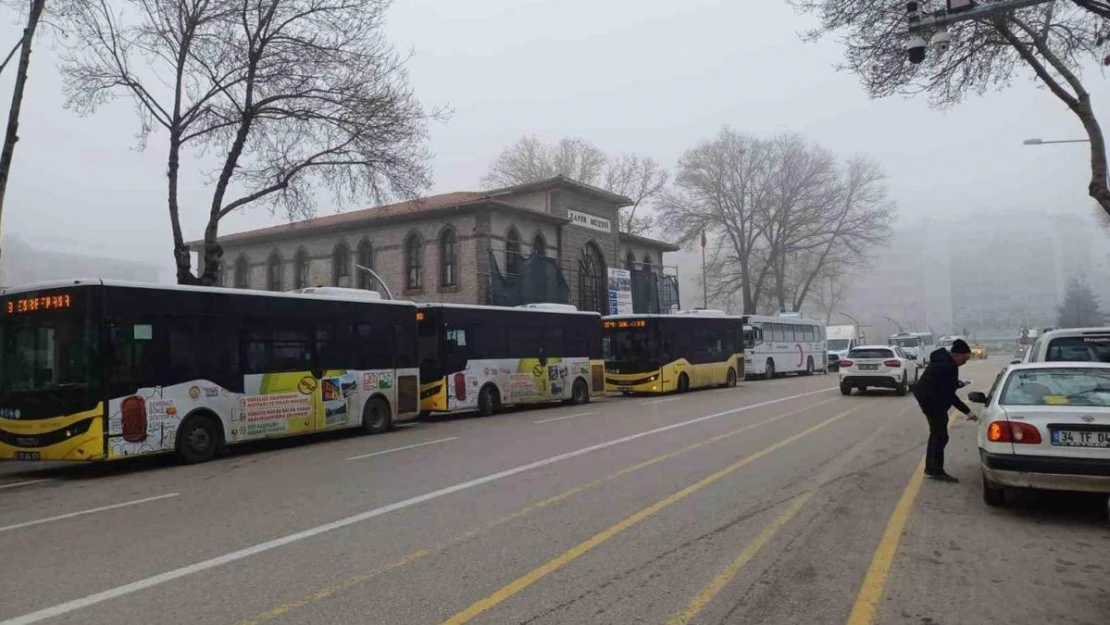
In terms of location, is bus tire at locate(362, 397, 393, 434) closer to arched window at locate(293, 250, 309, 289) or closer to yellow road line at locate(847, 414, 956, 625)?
yellow road line at locate(847, 414, 956, 625)

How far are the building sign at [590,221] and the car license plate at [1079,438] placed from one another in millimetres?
32229

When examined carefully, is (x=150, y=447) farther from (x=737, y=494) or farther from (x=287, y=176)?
(x=287, y=176)

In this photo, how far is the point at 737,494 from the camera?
7992 mm

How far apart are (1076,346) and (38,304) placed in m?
15.4

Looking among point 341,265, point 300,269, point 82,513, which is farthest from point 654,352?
point 300,269

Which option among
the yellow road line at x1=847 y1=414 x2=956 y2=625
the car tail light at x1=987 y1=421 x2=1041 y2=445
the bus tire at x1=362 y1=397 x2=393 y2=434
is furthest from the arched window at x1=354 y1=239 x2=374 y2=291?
the car tail light at x1=987 y1=421 x2=1041 y2=445

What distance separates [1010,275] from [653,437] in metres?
81.5

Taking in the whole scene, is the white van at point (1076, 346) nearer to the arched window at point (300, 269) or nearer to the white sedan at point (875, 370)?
the white sedan at point (875, 370)

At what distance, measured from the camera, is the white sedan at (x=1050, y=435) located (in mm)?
6384

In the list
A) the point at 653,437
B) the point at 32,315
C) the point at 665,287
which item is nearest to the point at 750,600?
the point at 653,437

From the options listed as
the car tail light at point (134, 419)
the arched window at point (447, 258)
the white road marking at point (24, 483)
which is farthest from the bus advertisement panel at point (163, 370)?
the arched window at point (447, 258)

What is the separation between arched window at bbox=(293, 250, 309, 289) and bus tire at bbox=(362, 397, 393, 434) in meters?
24.7

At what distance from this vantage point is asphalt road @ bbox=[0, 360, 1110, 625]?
457 cm

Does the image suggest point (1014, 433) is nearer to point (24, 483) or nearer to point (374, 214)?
point (24, 483)
